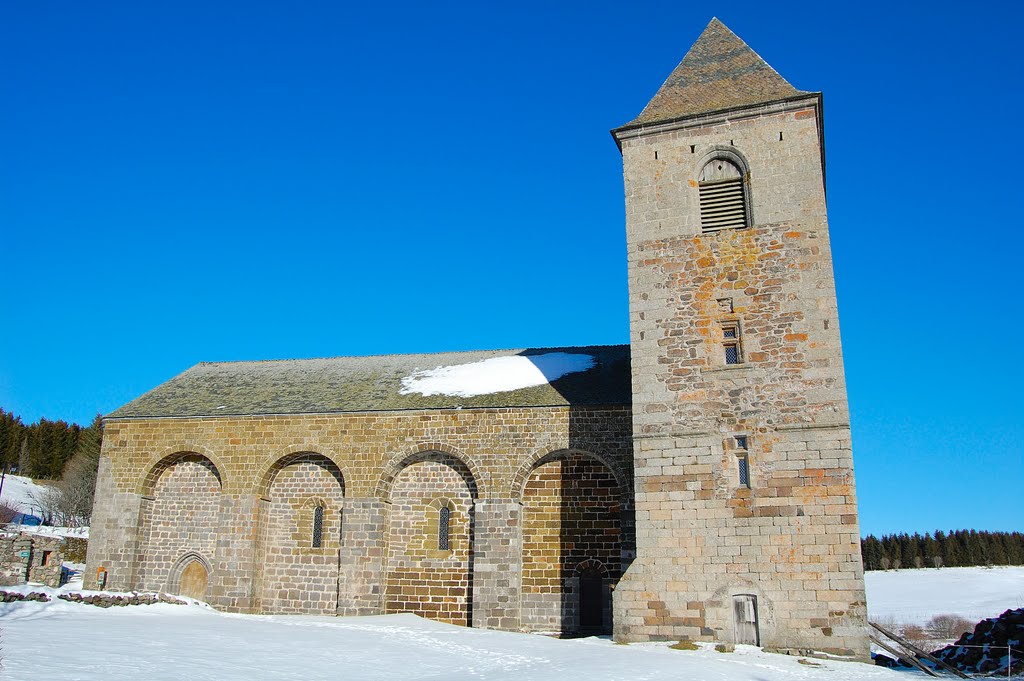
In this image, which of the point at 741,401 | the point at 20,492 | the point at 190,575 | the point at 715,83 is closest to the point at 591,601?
the point at 741,401

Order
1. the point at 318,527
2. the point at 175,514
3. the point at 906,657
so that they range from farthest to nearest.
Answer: the point at 175,514, the point at 318,527, the point at 906,657

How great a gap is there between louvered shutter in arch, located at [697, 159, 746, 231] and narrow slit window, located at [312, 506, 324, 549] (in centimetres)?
A: 1280

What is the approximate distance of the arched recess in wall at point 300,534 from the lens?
21.0 meters

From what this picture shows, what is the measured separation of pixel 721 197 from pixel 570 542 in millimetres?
9321

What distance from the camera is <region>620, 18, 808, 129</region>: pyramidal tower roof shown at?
19516 millimetres

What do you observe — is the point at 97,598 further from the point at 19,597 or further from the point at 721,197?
the point at 721,197

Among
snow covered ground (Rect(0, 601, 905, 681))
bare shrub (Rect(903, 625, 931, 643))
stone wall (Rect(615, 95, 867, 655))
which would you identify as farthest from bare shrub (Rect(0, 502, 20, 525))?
bare shrub (Rect(903, 625, 931, 643))

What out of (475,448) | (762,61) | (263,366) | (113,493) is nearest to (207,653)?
(475,448)

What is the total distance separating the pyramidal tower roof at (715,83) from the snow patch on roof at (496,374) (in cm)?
716

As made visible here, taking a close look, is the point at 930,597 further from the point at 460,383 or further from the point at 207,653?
the point at 207,653

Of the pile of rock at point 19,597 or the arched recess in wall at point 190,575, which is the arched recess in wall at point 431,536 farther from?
the pile of rock at point 19,597

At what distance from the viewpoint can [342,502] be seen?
21516 millimetres

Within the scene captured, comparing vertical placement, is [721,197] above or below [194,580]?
A: above

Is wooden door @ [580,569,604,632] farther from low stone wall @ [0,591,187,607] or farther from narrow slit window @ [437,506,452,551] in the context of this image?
low stone wall @ [0,591,187,607]
